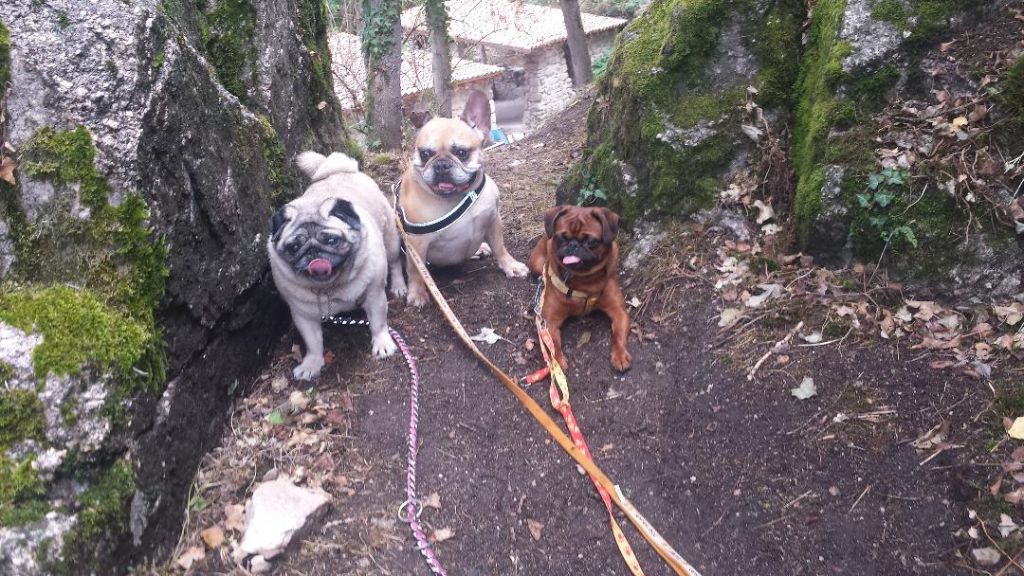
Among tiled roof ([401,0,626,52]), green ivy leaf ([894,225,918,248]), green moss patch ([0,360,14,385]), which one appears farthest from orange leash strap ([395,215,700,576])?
tiled roof ([401,0,626,52])

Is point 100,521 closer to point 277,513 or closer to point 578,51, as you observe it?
point 277,513

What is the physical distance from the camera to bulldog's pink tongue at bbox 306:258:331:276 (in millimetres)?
3969

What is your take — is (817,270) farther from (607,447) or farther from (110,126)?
(110,126)

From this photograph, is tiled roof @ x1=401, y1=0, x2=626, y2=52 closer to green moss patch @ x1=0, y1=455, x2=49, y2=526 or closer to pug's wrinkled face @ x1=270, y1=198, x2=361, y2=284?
pug's wrinkled face @ x1=270, y1=198, x2=361, y2=284

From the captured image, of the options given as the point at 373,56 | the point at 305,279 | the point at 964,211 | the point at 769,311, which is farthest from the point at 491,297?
the point at 373,56

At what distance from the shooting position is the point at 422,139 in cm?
546

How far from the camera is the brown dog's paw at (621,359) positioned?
14.3 feet

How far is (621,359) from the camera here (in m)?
4.38

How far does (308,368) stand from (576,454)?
2.12m

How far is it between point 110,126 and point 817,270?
4426 mm

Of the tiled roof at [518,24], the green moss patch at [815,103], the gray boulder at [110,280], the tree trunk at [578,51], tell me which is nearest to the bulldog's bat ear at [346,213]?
the gray boulder at [110,280]

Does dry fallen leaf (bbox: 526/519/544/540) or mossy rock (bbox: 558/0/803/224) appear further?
mossy rock (bbox: 558/0/803/224)

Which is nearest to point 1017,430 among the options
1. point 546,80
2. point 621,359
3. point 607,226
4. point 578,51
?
point 621,359

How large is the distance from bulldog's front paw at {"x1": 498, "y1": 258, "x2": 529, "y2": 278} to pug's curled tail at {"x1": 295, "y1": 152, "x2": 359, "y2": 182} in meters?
1.65
